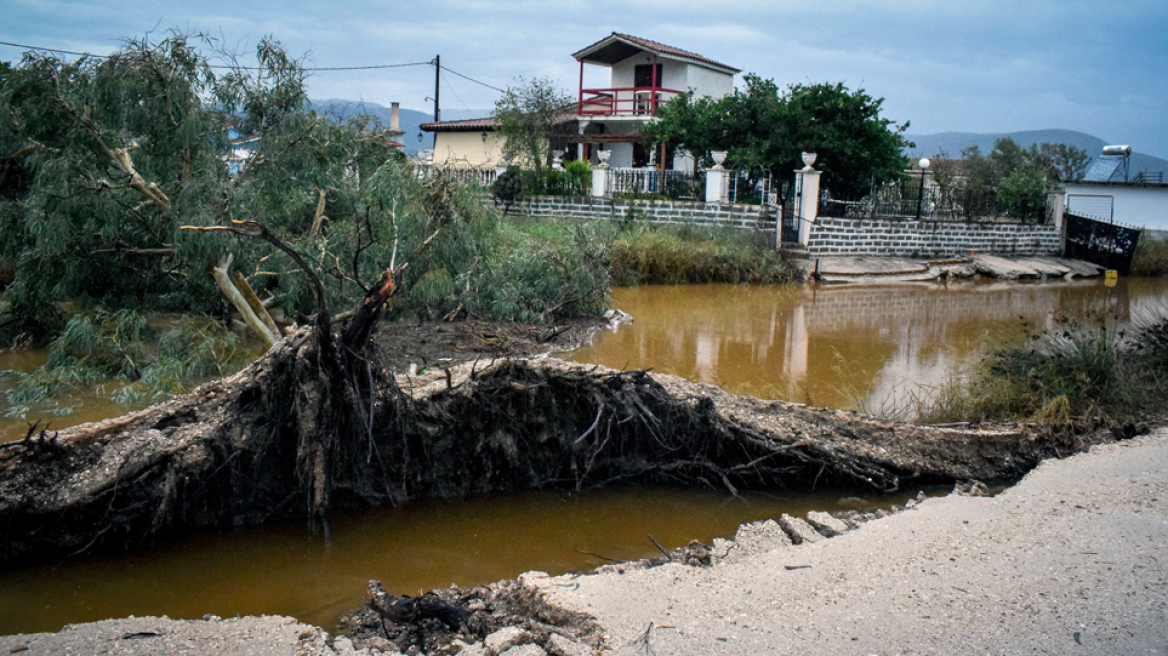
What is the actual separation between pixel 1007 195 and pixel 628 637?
1081 inches

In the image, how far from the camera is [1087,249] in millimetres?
27016

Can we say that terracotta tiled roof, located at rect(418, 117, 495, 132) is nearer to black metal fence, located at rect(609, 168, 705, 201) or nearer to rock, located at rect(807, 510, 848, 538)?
black metal fence, located at rect(609, 168, 705, 201)

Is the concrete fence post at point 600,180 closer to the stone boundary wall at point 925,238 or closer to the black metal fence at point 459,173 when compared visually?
the stone boundary wall at point 925,238

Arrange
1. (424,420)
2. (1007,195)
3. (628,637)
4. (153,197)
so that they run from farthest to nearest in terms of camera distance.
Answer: (1007,195)
(153,197)
(424,420)
(628,637)

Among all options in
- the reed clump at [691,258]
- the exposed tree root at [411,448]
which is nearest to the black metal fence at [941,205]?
the reed clump at [691,258]

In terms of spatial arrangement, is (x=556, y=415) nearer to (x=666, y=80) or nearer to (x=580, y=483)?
(x=580, y=483)

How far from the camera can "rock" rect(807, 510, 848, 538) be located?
16.4 feet

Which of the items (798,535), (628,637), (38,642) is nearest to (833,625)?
(628,637)

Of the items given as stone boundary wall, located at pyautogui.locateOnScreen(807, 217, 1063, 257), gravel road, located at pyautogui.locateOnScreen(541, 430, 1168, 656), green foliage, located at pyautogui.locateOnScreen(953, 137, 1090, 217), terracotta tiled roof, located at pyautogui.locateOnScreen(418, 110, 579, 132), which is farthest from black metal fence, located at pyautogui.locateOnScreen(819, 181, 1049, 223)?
gravel road, located at pyautogui.locateOnScreen(541, 430, 1168, 656)

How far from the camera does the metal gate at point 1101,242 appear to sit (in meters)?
25.7

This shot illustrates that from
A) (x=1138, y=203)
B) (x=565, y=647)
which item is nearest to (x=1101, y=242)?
(x=1138, y=203)

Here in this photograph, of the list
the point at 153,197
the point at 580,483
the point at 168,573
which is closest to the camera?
the point at 168,573

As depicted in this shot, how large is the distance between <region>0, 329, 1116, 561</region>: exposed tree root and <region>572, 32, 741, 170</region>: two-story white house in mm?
26060

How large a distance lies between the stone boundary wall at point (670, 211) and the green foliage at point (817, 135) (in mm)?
2173
